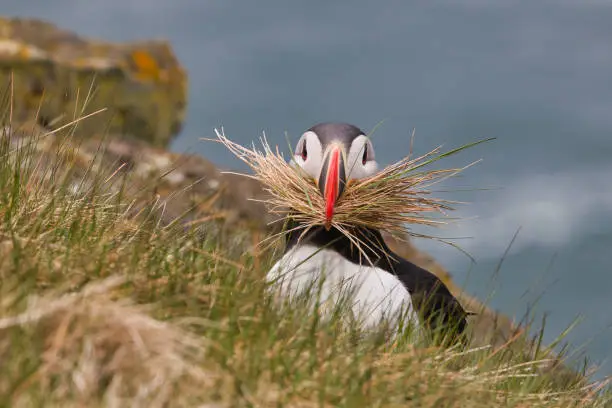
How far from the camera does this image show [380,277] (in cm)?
562

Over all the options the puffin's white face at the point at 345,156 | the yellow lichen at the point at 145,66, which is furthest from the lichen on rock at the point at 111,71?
the puffin's white face at the point at 345,156

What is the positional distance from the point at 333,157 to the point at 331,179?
0.17 m

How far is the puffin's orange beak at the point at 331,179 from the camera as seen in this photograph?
538cm

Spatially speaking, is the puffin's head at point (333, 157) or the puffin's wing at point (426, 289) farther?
the puffin's wing at point (426, 289)

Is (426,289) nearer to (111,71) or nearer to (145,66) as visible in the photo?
(111,71)

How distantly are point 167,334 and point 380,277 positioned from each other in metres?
2.81

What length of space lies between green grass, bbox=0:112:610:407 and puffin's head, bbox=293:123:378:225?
127 centimetres

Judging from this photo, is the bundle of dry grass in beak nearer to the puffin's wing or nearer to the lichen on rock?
the puffin's wing

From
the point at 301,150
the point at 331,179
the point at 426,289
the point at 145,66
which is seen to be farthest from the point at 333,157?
the point at 145,66

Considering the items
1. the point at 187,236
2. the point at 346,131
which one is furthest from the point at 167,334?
the point at 346,131

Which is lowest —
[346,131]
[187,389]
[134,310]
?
[187,389]

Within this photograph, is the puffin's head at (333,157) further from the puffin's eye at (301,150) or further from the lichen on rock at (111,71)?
the lichen on rock at (111,71)

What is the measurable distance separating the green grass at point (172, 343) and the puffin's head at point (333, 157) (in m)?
1.27

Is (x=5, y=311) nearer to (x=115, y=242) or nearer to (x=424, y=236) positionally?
(x=115, y=242)
